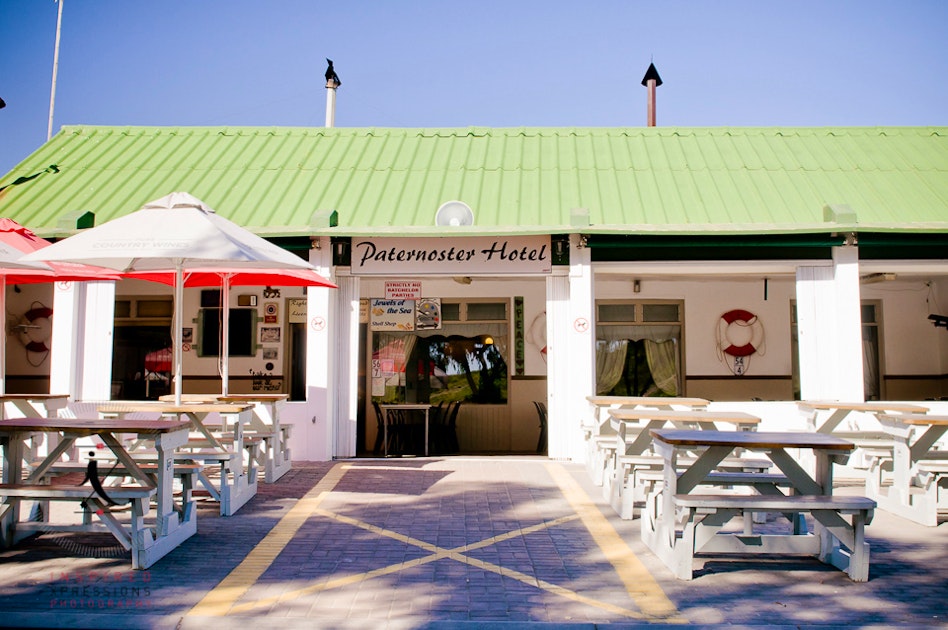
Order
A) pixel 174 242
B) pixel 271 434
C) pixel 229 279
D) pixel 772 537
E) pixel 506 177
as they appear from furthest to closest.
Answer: pixel 506 177 < pixel 229 279 < pixel 271 434 < pixel 174 242 < pixel 772 537

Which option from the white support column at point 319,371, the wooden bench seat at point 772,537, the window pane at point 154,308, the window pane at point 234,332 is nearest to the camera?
the wooden bench seat at point 772,537

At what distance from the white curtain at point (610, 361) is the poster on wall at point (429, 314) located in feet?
9.67

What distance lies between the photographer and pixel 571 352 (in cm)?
970

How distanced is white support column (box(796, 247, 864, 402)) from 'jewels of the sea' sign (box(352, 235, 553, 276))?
342 cm

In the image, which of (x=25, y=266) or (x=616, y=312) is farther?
(x=616, y=312)

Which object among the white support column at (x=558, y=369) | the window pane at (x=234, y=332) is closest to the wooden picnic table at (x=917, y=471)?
the white support column at (x=558, y=369)

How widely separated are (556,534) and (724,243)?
210 inches

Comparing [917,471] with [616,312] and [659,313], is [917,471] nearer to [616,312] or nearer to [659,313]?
[659,313]

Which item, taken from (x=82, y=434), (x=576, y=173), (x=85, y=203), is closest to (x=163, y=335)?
(x=85, y=203)

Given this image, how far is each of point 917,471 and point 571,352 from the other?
4.16 m

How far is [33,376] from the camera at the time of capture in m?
13.4

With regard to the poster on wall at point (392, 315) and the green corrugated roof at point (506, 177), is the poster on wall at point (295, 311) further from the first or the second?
the green corrugated roof at point (506, 177)

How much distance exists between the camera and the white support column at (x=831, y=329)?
31.2 feet

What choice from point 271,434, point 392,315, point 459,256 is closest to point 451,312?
point 392,315
